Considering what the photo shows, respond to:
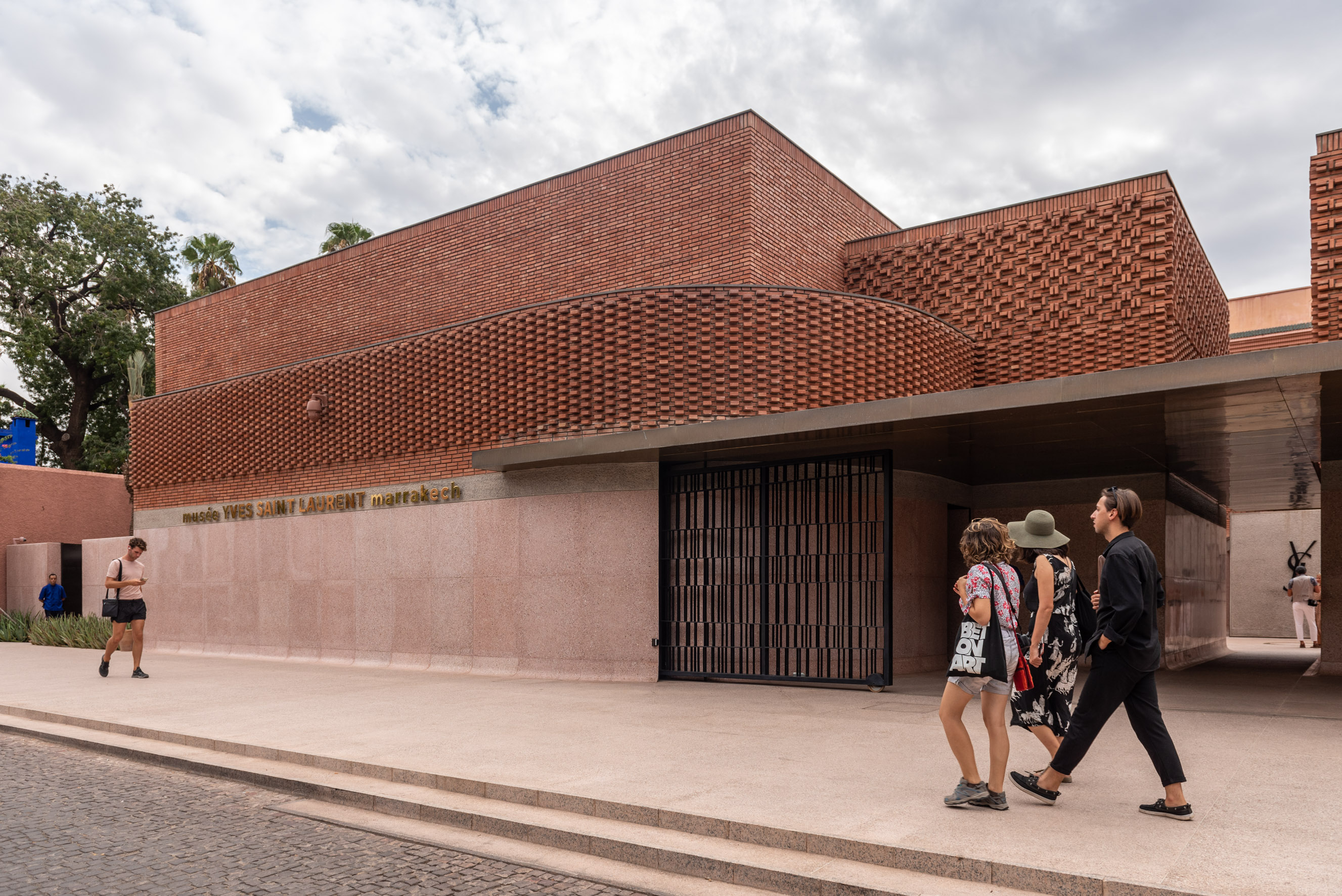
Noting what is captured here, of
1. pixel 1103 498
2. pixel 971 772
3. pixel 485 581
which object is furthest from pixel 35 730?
pixel 1103 498

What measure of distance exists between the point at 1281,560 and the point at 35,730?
2738cm

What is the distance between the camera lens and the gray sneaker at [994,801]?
5680 mm

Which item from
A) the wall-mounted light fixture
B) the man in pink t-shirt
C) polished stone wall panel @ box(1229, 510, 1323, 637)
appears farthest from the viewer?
polished stone wall panel @ box(1229, 510, 1323, 637)

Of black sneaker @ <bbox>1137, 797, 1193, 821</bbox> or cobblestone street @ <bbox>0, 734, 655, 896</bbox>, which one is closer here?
cobblestone street @ <bbox>0, 734, 655, 896</bbox>

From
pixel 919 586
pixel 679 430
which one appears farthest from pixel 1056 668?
pixel 919 586

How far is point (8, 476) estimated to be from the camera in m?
30.4

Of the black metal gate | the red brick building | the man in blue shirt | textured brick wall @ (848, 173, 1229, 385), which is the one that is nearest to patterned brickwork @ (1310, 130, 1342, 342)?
the red brick building

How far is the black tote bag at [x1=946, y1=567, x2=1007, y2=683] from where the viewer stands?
5535 millimetres

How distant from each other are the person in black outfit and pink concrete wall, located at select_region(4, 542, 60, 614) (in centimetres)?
2963

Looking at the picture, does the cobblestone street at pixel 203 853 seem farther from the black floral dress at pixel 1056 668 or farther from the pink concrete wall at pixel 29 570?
the pink concrete wall at pixel 29 570

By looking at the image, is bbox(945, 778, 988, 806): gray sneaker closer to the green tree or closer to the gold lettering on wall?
the gold lettering on wall

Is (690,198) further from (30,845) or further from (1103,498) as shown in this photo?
(30,845)

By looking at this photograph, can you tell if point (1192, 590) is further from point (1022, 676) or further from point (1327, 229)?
point (1022, 676)

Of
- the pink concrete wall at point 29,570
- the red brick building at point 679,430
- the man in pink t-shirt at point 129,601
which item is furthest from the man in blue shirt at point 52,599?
the man in pink t-shirt at point 129,601
